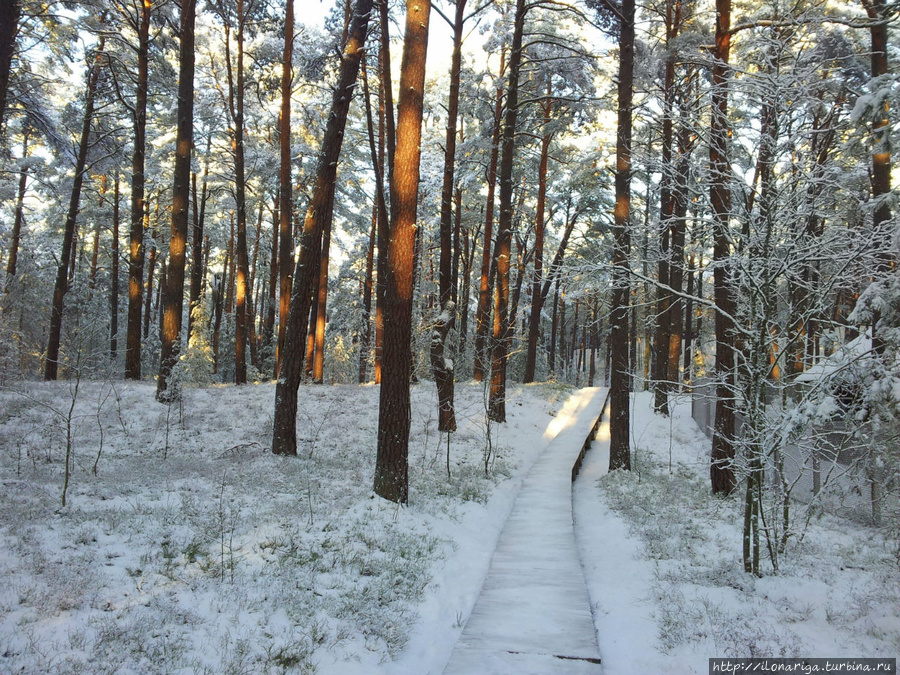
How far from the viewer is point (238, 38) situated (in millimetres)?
16562

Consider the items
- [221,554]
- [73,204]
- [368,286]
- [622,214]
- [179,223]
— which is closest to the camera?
[221,554]

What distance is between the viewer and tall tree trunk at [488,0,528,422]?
44.7 feet

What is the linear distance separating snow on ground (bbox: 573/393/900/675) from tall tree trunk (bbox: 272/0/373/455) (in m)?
5.62

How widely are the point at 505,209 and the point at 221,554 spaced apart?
1131cm

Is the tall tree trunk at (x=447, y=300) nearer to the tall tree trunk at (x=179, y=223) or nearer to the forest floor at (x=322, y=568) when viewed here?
the forest floor at (x=322, y=568)

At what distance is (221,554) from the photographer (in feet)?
16.0

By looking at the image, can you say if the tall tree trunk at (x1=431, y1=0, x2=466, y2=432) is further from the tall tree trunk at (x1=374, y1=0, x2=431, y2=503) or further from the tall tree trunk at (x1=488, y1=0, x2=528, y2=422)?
the tall tree trunk at (x1=374, y1=0, x2=431, y2=503)

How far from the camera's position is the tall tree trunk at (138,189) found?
13.2 metres

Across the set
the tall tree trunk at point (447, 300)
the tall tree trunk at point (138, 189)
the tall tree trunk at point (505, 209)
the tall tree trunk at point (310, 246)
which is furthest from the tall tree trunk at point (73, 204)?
the tall tree trunk at point (505, 209)

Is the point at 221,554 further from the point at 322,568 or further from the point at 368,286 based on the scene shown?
the point at 368,286

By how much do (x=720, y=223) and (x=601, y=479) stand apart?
6.95 meters

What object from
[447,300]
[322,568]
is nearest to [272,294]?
[447,300]

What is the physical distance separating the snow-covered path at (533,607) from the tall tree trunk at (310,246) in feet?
14.8

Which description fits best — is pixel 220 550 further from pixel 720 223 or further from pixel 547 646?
pixel 720 223
